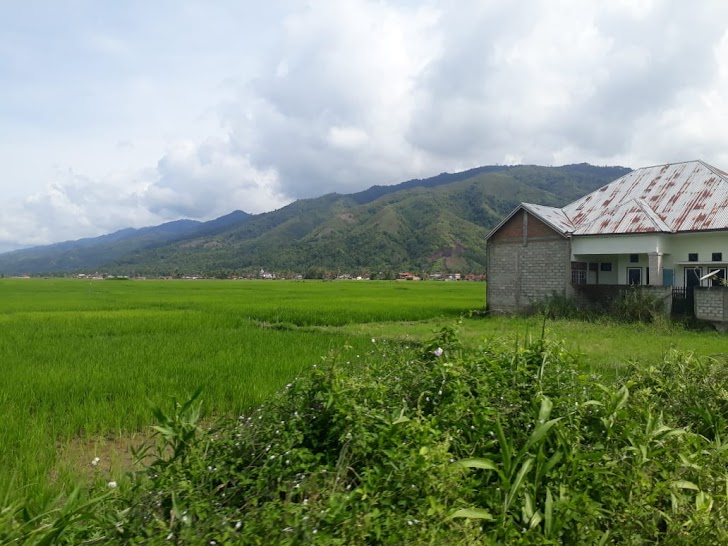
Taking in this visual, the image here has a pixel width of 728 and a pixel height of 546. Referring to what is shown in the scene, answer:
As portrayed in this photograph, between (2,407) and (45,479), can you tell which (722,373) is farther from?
(2,407)

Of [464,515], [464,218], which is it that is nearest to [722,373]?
[464,515]

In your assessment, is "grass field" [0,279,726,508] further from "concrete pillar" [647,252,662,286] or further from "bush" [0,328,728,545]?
"concrete pillar" [647,252,662,286]

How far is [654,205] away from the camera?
18.7 metres

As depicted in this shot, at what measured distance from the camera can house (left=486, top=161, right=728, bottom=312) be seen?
16625 millimetres

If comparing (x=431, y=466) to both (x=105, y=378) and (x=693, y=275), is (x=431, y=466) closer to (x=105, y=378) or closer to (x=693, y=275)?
(x=105, y=378)

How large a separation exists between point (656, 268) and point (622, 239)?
1.64m

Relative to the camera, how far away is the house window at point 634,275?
18188mm

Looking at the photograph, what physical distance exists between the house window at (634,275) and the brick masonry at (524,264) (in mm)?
2484

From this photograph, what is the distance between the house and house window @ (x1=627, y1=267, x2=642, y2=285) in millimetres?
38

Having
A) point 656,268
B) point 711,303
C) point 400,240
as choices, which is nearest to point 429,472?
point 711,303

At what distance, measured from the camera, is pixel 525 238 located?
65.2 ft

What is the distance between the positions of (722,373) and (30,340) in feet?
46.3

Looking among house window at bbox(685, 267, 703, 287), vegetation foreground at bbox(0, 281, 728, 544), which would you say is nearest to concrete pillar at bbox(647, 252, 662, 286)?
house window at bbox(685, 267, 703, 287)

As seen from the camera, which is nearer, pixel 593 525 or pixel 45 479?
pixel 593 525
